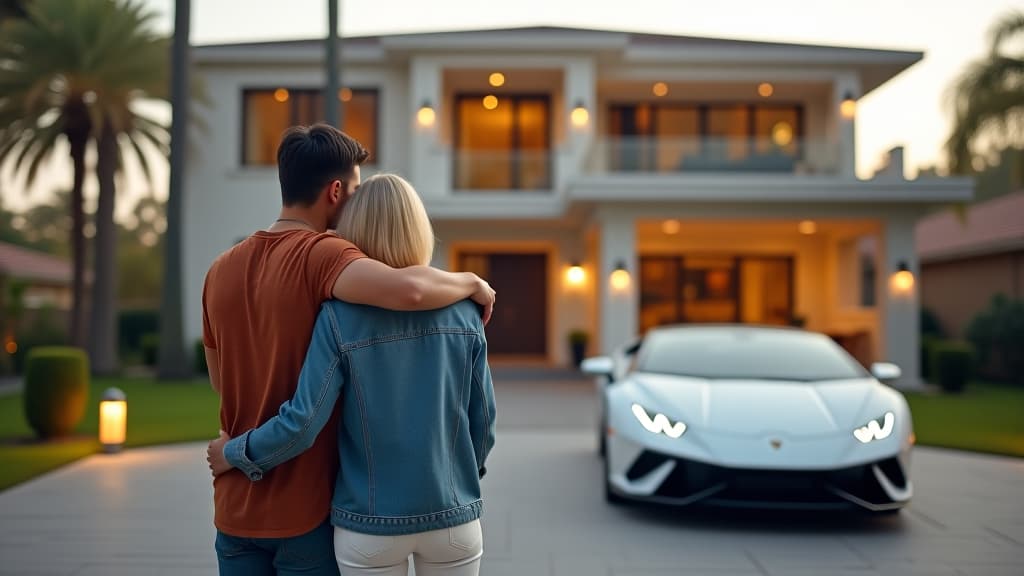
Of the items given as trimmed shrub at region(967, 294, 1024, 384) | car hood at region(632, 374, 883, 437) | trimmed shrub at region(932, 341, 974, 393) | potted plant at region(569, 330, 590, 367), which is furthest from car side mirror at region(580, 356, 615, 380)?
trimmed shrub at region(967, 294, 1024, 384)

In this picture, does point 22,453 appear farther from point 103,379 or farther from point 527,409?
point 103,379

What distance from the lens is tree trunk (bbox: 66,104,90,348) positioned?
18297 mm

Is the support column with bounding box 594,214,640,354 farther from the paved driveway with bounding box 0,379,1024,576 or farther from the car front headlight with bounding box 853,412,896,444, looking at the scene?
the car front headlight with bounding box 853,412,896,444

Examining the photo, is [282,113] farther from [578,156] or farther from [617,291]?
[617,291]

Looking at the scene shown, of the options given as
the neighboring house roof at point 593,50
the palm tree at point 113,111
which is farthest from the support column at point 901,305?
the palm tree at point 113,111

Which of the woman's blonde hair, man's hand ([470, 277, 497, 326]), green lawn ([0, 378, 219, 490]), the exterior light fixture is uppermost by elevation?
the exterior light fixture

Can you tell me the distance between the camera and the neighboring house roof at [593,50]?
1741 cm

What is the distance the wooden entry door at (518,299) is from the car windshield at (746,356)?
13314mm

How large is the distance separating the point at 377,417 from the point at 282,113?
17989 millimetres

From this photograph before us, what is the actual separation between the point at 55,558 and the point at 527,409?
25.4ft

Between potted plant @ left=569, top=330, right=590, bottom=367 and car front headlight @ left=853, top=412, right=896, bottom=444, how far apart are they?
42.1 ft

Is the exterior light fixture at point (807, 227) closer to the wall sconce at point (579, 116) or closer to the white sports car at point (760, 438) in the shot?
the wall sconce at point (579, 116)

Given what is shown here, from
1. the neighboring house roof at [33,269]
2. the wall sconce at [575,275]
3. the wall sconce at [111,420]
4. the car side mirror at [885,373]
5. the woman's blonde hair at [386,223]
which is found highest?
the neighboring house roof at [33,269]

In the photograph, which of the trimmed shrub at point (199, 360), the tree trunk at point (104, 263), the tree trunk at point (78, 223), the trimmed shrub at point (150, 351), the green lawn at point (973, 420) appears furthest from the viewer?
the trimmed shrub at point (150, 351)
